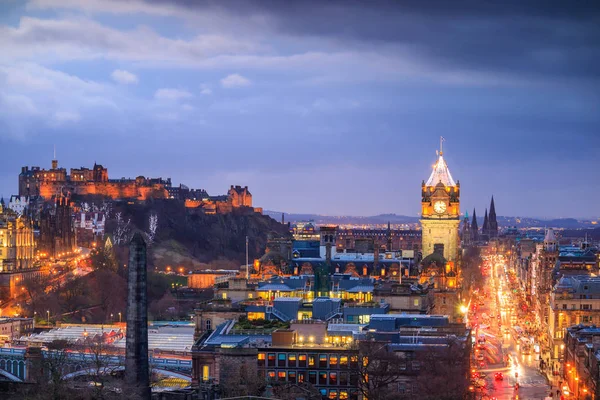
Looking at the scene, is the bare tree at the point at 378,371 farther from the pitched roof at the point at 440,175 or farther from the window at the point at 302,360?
the pitched roof at the point at 440,175

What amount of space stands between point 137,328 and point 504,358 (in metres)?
51.1

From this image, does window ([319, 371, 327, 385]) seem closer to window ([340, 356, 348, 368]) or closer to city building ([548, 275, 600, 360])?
window ([340, 356, 348, 368])

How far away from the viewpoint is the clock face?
5635 inches

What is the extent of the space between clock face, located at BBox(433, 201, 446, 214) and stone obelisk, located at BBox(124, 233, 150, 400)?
68.9m

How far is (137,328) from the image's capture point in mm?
77750

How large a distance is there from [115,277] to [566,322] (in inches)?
3082

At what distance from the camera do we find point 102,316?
167 m

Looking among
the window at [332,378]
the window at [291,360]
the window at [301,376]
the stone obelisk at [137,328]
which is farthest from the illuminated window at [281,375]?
the stone obelisk at [137,328]

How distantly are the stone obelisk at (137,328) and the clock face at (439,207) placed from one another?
6891 centimetres

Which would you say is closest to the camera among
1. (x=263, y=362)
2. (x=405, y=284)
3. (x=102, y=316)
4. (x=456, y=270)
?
(x=263, y=362)

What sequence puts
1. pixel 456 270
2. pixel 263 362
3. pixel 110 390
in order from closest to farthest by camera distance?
pixel 110 390
pixel 263 362
pixel 456 270

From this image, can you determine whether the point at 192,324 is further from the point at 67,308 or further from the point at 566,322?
the point at 566,322

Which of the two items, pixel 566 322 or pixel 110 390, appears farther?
pixel 566 322

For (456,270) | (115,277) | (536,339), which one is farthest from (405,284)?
(115,277)
